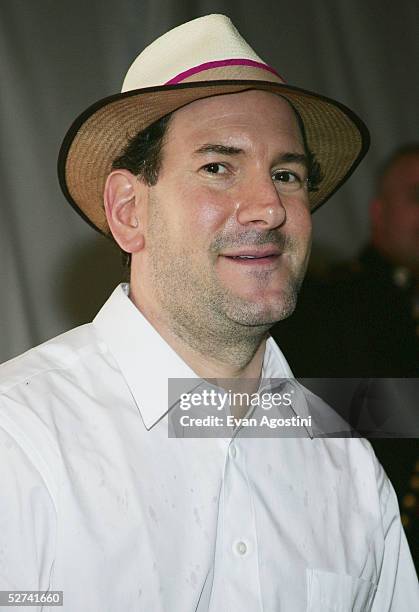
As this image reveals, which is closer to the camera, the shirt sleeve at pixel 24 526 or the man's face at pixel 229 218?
the shirt sleeve at pixel 24 526

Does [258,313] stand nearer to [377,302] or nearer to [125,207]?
[125,207]

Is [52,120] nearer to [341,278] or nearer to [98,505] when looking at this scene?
[341,278]

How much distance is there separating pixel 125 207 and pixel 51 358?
0.26 m

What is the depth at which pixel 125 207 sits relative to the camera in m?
1.16

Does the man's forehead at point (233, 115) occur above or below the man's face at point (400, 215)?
below

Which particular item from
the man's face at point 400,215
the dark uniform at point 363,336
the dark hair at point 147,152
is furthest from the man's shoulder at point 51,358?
the man's face at point 400,215

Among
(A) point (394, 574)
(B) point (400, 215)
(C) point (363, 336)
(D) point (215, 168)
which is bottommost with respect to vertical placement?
(A) point (394, 574)

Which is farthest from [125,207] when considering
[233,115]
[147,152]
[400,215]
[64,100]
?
[400,215]

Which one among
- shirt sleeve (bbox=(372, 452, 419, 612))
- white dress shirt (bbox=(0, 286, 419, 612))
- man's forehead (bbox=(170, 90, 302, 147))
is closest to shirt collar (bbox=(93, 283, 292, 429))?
white dress shirt (bbox=(0, 286, 419, 612))

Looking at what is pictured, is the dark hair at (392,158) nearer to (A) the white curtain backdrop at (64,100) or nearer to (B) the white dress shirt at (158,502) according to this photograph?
(A) the white curtain backdrop at (64,100)

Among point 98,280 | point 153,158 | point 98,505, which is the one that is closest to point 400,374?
point 98,280

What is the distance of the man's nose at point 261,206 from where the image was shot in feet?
3.42

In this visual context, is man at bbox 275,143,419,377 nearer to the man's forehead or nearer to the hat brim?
the hat brim

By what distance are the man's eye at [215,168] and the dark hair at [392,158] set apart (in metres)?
0.92
